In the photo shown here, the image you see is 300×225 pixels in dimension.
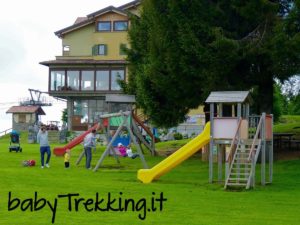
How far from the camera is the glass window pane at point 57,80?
→ 233 feet

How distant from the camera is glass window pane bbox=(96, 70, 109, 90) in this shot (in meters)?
70.1

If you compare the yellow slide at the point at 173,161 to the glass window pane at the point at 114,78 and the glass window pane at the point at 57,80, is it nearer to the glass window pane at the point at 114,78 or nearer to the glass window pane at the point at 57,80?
the glass window pane at the point at 114,78

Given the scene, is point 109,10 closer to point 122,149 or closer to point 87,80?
point 87,80

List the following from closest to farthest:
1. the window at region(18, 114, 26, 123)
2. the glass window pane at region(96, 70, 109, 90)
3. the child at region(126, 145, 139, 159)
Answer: the child at region(126, 145, 139, 159) < the glass window pane at region(96, 70, 109, 90) < the window at region(18, 114, 26, 123)

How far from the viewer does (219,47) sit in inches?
1169

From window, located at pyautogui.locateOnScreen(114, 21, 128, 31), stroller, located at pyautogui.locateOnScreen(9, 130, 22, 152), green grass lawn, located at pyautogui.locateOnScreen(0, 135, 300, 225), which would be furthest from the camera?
window, located at pyautogui.locateOnScreen(114, 21, 128, 31)

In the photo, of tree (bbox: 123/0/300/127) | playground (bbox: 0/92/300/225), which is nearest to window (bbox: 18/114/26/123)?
tree (bbox: 123/0/300/127)

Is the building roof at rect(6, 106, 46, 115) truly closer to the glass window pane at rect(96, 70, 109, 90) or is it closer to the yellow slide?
the glass window pane at rect(96, 70, 109, 90)

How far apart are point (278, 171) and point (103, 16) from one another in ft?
157

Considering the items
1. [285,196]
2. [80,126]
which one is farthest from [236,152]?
[80,126]

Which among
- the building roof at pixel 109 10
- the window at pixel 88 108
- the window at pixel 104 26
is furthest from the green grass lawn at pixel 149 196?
the window at pixel 104 26

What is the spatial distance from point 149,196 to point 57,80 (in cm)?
5358

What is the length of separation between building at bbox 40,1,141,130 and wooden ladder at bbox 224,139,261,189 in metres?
44.6

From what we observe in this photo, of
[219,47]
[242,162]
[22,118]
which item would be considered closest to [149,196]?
[242,162]
